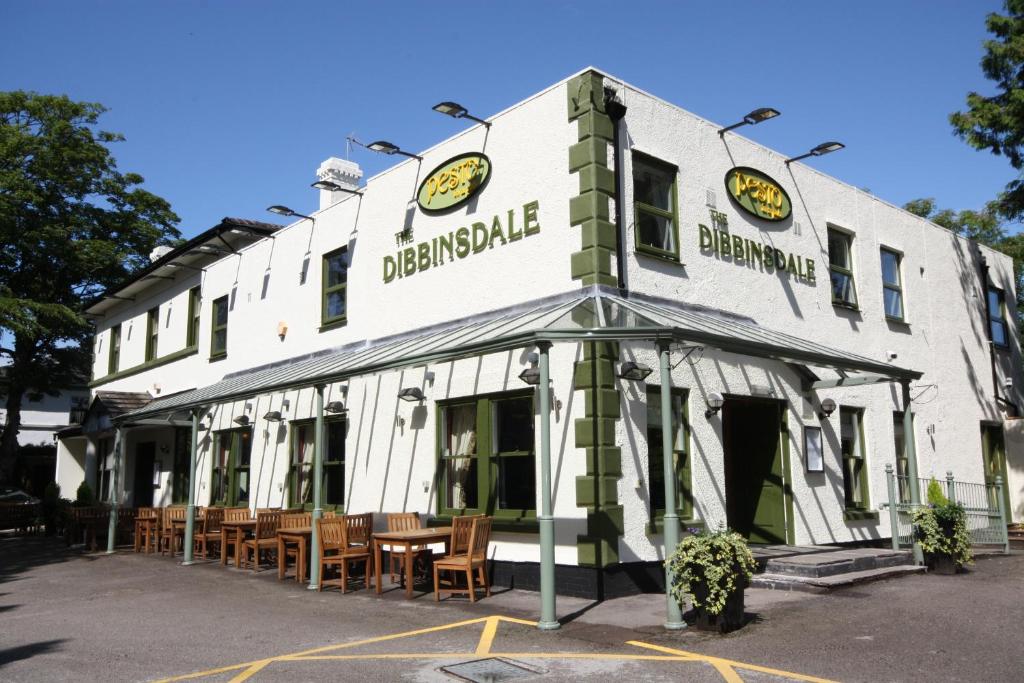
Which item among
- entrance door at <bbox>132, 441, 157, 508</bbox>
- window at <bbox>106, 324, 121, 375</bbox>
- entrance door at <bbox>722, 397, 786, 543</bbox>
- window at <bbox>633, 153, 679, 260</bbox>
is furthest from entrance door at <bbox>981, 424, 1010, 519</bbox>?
window at <bbox>106, 324, 121, 375</bbox>

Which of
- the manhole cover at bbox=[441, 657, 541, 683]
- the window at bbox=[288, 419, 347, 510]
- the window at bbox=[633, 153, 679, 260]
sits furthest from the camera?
the window at bbox=[288, 419, 347, 510]

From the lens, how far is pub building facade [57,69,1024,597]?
9211mm

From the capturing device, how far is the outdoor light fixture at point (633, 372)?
916 cm

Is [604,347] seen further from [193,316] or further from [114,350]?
[114,350]

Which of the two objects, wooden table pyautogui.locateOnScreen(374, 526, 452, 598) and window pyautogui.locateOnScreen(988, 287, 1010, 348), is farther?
window pyautogui.locateOnScreen(988, 287, 1010, 348)

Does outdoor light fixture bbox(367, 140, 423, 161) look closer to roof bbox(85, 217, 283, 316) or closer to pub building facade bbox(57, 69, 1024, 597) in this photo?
pub building facade bbox(57, 69, 1024, 597)

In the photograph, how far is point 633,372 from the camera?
920 cm

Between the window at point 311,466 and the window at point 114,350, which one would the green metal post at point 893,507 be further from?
the window at point 114,350

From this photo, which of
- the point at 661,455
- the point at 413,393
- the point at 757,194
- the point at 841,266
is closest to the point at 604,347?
the point at 661,455

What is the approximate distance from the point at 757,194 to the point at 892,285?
13.9ft

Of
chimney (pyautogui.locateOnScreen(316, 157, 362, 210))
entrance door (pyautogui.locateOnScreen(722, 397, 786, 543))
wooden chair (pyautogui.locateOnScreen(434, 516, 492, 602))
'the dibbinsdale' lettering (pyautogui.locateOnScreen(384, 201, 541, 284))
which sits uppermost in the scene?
chimney (pyautogui.locateOnScreen(316, 157, 362, 210))

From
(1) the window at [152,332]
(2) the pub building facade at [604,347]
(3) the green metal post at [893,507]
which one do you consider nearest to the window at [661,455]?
(2) the pub building facade at [604,347]

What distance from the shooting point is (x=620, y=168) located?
10094mm

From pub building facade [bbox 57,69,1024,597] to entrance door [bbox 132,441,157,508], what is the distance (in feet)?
13.4
